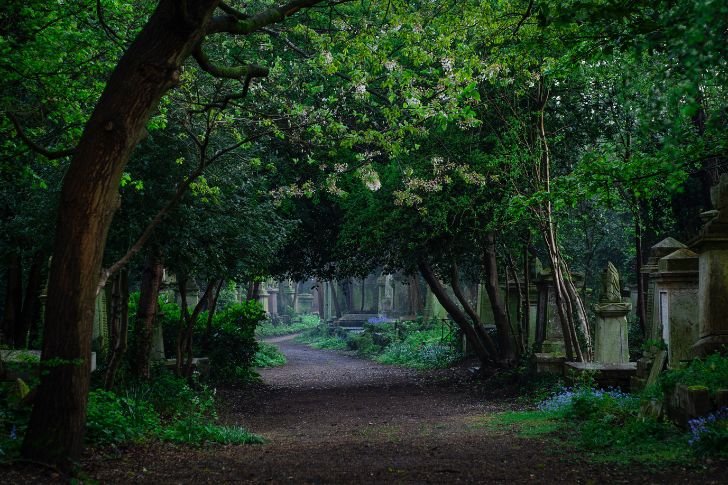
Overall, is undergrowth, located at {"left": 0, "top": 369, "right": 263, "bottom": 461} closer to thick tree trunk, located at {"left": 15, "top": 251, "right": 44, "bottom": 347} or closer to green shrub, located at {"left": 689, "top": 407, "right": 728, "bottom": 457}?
thick tree trunk, located at {"left": 15, "top": 251, "right": 44, "bottom": 347}

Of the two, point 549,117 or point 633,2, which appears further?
point 549,117

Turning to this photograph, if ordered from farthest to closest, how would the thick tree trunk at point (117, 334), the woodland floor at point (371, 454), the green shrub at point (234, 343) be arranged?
the green shrub at point (234, 343), the thick tree trunk at point (117, 334), the woodland floor at point (371, 454)

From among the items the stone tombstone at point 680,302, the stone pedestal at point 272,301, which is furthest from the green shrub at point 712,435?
the stone pedestal at point 272,301

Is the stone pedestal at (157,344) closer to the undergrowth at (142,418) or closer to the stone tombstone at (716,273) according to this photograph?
the undergrowth at (142,418)

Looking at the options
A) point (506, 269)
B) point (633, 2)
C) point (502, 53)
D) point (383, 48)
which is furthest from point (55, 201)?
point (506, 269)

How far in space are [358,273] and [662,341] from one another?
1139cm

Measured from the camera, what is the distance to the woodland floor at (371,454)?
259 inches

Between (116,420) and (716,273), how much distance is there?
22.2 feet

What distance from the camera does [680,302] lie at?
33.6 ft

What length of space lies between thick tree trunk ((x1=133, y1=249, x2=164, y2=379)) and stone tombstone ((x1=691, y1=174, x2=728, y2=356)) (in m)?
8.26

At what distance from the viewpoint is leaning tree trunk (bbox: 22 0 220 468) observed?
21.0 feet

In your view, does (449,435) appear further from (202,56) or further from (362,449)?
(202,56)

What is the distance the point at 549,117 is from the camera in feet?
54.2

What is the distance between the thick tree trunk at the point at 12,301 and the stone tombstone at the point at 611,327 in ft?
37.2
